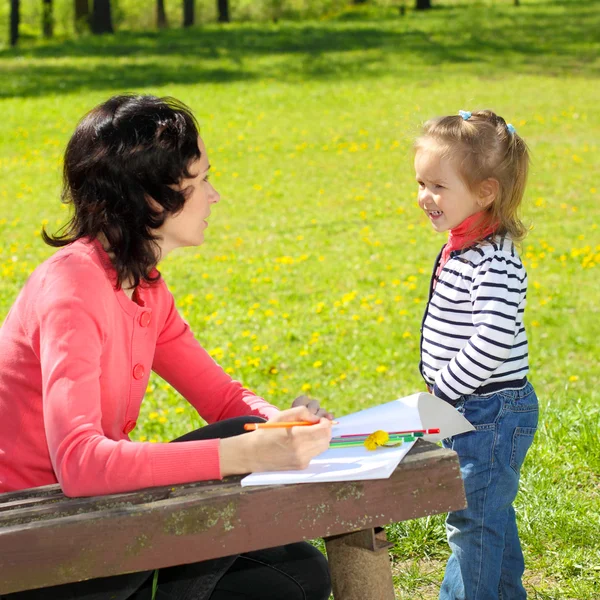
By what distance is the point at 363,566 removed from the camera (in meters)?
2.04

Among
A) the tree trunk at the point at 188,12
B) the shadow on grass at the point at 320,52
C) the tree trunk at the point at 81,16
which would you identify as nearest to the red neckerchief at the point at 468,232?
the shadow on grass at the point at 320,52

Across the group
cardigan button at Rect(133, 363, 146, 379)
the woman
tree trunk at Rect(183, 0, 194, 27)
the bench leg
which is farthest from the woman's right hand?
tree trunk at Rect(183, 0, 194, 27)

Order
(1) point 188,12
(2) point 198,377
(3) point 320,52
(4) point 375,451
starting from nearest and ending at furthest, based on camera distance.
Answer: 1. (4) point 375,451
2. (2) point 198,377
3. (3) point 320,52
4. (1) point 188,12

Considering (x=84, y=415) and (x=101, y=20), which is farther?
(x=101, y=20)

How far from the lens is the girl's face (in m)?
2.81

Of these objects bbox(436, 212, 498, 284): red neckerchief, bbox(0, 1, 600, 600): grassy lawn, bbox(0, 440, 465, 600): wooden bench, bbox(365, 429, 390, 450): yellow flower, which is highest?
bbox(436, 212, 498, 284): red neckerchief

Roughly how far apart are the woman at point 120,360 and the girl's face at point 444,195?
27.4 inches

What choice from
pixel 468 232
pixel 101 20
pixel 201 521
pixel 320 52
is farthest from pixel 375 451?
pixel 101 20

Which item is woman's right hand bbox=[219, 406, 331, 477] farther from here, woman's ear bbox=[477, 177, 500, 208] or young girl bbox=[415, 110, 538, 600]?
woman's ear bbox=[477, 177, 500, 208]

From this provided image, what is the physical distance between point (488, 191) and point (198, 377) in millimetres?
997

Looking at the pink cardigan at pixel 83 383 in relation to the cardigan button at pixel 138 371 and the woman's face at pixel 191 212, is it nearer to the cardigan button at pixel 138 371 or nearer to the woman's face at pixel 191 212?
the cardigan button at pixel 138 371

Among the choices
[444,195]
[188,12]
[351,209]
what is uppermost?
[444,195]

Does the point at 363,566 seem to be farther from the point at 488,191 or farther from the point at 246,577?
the point at 488,191

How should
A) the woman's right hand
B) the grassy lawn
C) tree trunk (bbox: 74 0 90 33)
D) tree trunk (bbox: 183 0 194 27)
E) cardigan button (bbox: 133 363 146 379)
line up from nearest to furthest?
the woman's right hand
cardigan button (bbox: 133 363 146 379)
the grassy lawn
tree trunk (bbox: 74 0 90 33)
tree trunk (bbox: 183 0 194 27)
